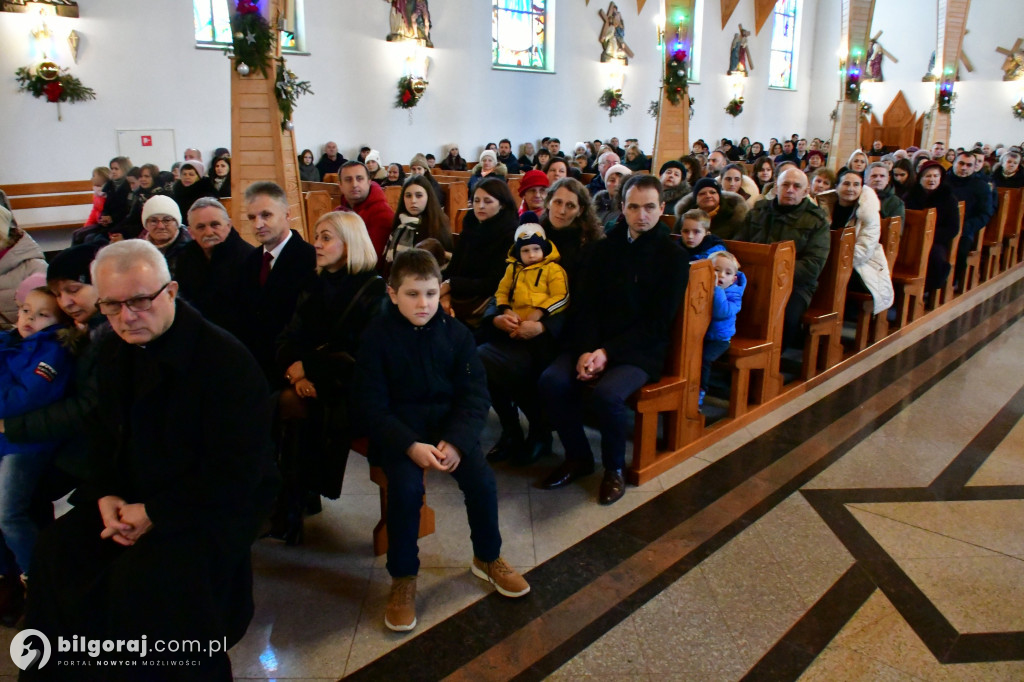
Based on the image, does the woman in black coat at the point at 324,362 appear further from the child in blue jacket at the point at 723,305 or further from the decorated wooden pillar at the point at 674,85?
the decorated wooden pillar at the point at 674,85

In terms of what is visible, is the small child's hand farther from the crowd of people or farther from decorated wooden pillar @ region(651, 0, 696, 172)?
decorated wooden pillar @ region(651, 0, 696, 172)

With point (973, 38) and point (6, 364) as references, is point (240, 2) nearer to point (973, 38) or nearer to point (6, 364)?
point (6, 364)

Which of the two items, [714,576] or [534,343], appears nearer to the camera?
[714,576]

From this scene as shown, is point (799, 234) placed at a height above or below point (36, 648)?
above

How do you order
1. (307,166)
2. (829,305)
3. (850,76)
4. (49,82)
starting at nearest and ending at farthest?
(829,305)
(49,82)
(307,166)
(850,76)

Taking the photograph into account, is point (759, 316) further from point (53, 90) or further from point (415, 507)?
point (53, 90)

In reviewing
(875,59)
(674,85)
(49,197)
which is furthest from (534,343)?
(875,59)

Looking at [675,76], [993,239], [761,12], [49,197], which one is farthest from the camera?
[761,12]

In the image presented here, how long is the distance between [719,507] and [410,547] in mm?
1422

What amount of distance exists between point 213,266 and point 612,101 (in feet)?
44.3

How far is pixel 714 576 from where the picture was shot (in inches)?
103

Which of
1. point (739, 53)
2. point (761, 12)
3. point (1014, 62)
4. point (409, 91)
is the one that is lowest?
point (409, 91)

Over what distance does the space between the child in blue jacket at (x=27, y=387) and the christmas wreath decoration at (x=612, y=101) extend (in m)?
14.1

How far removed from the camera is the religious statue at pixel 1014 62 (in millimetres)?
17828
